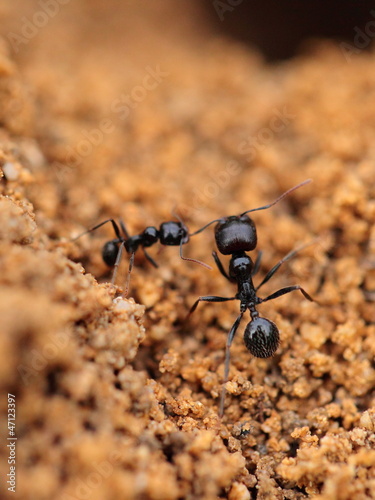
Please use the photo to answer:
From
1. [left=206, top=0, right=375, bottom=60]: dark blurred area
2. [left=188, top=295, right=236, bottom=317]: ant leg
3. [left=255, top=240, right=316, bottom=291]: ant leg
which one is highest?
[left=206, top=0, right=375, bottom=60]: dark blurred area

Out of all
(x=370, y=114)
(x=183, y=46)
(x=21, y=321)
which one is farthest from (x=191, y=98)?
(x=21, y=321)

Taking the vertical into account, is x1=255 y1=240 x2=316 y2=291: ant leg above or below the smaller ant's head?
below

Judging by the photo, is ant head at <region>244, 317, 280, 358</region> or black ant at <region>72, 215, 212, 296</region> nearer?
ant head at <region>244, 317, 280, 358</region>

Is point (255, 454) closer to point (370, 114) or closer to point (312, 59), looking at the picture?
point (370, 114)

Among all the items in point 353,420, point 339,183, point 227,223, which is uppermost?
point 339,183

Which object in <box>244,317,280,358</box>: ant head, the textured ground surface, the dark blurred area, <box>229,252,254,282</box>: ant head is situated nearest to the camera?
the textured ground surface

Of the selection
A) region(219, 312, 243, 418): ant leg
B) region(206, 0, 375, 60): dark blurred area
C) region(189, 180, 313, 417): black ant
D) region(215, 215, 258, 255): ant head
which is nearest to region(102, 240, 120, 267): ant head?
region(189, 180, 313, 417): black ant

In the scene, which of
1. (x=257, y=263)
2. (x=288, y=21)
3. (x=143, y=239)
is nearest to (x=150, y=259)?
(x=143, y=239)

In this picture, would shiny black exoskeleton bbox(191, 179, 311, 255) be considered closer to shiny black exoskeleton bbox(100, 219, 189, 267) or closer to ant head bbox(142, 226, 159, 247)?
shiny black exoskeleton bbox(100, 219, 189, 267)
